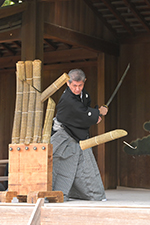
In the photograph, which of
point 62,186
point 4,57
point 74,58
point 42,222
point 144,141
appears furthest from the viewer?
point 4,57

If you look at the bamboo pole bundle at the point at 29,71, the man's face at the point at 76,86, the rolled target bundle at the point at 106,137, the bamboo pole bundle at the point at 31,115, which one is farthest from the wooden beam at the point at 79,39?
the rolled target bundle at the point at 106,137

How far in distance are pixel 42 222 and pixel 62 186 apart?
0.88 m

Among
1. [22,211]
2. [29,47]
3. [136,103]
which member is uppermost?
[29,47]

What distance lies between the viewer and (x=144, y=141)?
7.15 meters

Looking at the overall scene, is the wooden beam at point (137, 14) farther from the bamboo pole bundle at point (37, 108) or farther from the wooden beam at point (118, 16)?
the bamboo pole bundle at point (37, 108)

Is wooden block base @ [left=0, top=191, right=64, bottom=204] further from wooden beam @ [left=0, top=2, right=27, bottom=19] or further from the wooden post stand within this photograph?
wooden beam @ [left=0, top=2, right=27, bottom=19]

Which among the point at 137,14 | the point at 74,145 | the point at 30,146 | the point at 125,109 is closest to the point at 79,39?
the point at 137,14

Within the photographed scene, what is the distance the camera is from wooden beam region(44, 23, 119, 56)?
5.82 metres

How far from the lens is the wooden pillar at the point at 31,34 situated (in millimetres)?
5273

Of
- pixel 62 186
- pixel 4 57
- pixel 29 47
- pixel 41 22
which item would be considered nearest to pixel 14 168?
pixel 62 186

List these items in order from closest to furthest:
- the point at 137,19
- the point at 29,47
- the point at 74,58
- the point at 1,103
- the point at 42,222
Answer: the point at 42,222 → the point at 29,47 → the point at 137,19 → the point at 74,58 → the point at 1,103

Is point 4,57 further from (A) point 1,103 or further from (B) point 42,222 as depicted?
(B) point 42,222

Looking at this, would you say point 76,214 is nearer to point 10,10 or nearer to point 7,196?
point 7,196

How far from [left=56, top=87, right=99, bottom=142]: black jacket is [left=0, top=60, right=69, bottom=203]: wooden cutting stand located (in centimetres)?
28
